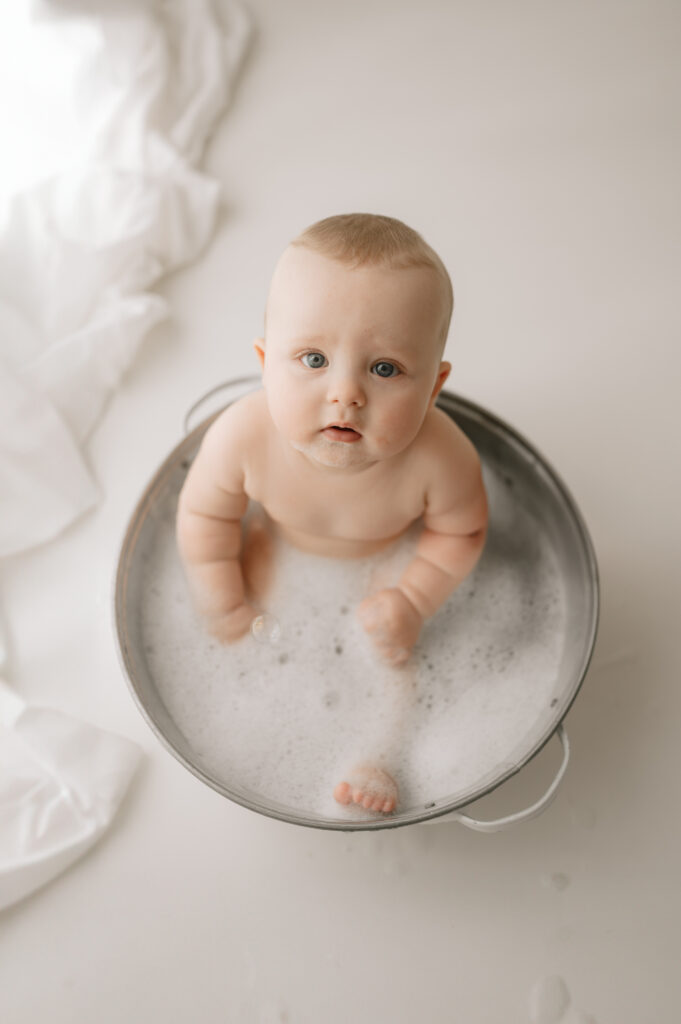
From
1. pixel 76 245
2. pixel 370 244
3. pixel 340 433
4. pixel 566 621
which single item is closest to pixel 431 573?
pixel 566 621

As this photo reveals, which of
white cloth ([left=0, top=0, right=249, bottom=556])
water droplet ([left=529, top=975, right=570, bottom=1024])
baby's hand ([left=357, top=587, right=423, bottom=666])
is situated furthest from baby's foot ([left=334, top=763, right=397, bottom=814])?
white cloth ([left=0, top=0, right=249, bottom=556])

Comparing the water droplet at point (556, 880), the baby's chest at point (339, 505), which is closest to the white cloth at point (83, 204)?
Result: the baby's chest at point (339, 505)

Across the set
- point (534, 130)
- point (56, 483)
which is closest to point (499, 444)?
point (56, 483)

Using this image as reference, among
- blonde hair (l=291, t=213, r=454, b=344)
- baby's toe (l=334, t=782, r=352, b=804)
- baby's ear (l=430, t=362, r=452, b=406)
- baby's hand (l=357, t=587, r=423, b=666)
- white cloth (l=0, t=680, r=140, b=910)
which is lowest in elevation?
white cloth (l=0, t=680, r=140, b=910)

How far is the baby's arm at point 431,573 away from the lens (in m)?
0.99

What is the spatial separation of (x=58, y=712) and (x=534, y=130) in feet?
3.79

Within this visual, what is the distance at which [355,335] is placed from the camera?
756 millimetres

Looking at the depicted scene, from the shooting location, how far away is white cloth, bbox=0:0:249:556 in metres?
1.19

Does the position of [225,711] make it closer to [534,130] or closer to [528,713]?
[528,713]

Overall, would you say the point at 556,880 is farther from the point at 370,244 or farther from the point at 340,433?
the point at 370,244

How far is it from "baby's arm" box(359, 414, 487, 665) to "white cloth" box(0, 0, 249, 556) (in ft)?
1.42

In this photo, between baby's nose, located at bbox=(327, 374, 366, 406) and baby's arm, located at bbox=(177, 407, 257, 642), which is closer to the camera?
baby's nose, located at bbox=(327, 374, 366, 406)

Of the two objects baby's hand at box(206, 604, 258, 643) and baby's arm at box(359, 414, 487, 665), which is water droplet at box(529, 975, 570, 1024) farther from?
baby's hand at box(206, 604, 258, 643)

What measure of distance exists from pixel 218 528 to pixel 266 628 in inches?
5.5
